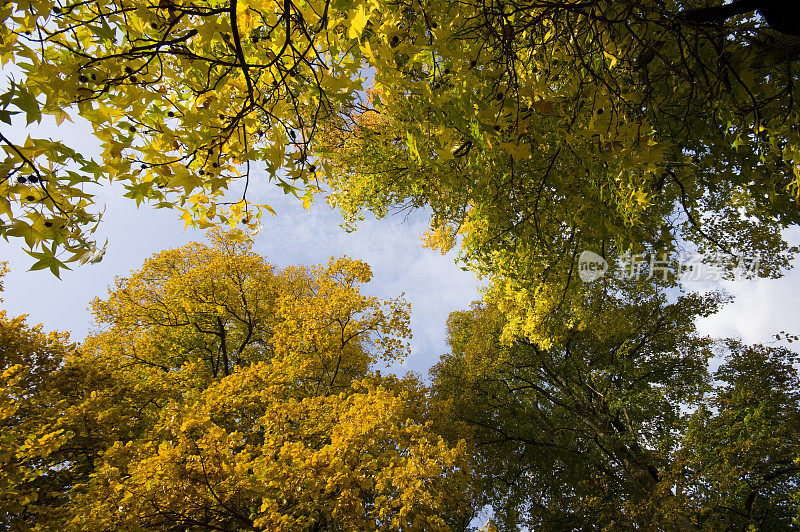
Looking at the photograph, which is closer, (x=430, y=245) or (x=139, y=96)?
(x=139, y=96)

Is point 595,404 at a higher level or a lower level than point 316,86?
higher

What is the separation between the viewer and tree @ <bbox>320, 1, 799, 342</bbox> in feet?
6.99

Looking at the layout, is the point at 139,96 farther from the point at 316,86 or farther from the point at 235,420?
the point at 235,420

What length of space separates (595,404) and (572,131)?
10.7 metres

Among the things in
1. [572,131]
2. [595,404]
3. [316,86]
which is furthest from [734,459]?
[316,86]

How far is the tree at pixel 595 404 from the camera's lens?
8.96m

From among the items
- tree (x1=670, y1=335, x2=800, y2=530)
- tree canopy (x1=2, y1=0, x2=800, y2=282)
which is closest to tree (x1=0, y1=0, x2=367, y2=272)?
tree canopy (x1=2, y1=0, x2=800, y2=282)

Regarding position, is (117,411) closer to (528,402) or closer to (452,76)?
(452,76)

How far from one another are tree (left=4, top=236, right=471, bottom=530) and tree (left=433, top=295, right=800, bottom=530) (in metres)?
2.55

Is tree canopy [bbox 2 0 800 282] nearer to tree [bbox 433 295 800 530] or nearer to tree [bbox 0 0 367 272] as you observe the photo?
tree [bbox 0 0 367 272]

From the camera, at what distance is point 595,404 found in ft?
37.6

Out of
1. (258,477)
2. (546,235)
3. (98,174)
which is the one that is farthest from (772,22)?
(258,477)

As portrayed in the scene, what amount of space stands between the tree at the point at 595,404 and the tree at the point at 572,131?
9.50 feet

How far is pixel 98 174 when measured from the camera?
1.67 metres
